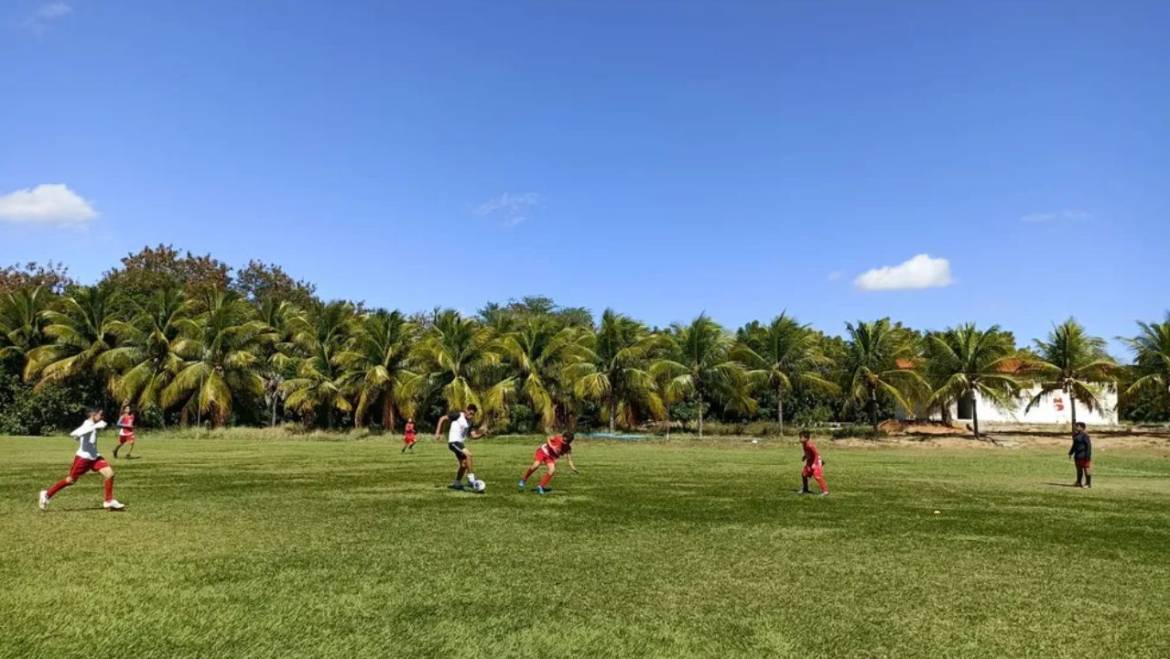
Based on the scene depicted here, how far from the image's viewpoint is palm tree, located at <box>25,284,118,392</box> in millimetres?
44156

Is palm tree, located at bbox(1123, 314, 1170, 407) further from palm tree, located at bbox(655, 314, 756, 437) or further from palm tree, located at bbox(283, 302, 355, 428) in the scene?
palm tree, located at bbox(283, 302, 355, 428)

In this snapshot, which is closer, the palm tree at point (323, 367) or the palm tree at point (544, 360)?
the palm tree at point (544, 360)

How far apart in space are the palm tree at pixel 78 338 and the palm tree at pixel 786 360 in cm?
3744

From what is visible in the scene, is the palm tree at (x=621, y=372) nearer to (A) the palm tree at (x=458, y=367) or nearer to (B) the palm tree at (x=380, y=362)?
(A) the palm tree at (x=458, y=367)

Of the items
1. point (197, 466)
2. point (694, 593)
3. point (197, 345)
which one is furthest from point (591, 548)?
point (197, 345)

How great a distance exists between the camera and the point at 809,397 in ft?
168

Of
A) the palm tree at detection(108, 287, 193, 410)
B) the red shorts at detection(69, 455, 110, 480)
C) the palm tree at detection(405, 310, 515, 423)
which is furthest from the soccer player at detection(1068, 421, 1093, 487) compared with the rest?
the palm tree at detection(108, 287, 193, 410)

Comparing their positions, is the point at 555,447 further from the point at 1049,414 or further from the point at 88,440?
the point at 1049,414

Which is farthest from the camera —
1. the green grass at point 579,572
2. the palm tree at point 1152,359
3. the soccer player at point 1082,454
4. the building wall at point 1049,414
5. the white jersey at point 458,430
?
the building wall at point 1049,414

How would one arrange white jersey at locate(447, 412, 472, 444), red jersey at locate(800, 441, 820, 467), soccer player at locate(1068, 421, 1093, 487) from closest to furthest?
red jersey at locate(800, 441, 820, 467) < white jersey at locate(447, 412, 472, 444) < soccer player at locate(1068, 421, 1093, 487)

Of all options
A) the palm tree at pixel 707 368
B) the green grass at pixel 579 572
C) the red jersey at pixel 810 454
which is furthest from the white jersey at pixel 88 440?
the palm tree at pixel 707 368

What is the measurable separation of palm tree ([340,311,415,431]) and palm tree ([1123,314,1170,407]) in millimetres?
39880

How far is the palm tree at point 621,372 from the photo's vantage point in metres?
43.0

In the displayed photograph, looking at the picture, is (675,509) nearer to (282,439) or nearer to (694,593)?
(694,593)
